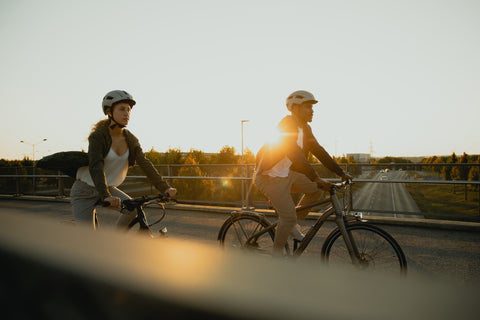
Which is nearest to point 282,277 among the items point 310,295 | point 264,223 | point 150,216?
point 310,295

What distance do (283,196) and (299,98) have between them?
3.43 ft

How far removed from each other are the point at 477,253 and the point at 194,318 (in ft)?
20.2

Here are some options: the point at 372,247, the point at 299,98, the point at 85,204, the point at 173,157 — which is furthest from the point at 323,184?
the point at 173,157

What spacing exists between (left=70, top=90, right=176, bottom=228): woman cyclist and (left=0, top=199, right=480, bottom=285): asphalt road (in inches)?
36.6

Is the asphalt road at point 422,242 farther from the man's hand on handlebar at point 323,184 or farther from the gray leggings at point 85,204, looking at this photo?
the man's hand on handlebar at point 323,184

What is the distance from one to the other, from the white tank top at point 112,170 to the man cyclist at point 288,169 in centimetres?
138

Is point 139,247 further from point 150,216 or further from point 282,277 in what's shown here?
point 150,216

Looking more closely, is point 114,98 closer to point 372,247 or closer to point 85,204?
point 85,204

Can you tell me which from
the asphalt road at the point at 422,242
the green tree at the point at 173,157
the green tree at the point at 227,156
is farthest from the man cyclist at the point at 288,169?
the green tree at the point at 227,156

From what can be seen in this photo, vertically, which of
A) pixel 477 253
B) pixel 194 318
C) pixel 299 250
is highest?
pixel 194 318

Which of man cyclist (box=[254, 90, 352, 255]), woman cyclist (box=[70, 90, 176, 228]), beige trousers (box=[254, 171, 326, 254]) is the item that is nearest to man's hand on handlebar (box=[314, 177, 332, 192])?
man cyclist (box=[254, 90, 352, 255])

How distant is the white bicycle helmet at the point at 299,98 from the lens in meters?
3.72

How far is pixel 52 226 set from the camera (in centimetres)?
60

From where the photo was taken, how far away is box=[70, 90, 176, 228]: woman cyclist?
3025 millimetres
